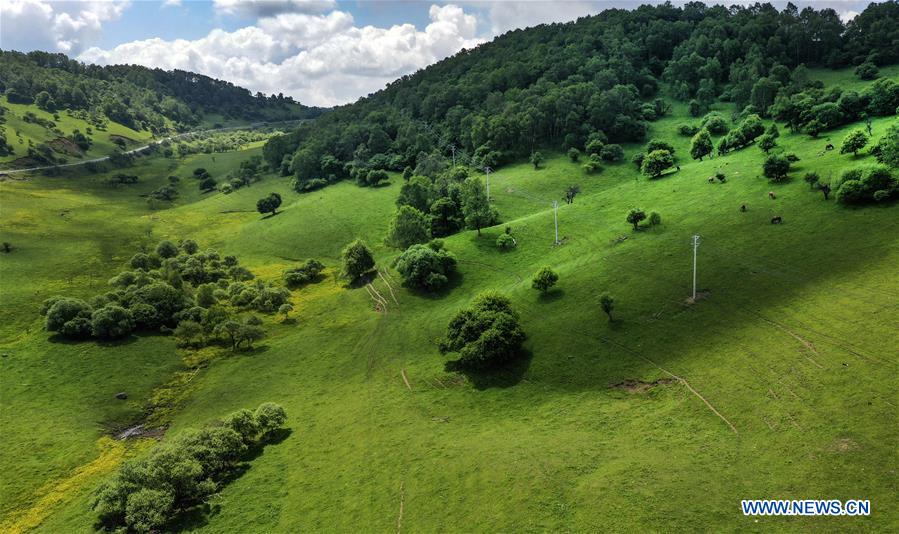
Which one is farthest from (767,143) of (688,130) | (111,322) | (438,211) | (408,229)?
(111,322)

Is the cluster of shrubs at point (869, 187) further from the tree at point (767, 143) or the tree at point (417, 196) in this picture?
the tree at point (417, 196)

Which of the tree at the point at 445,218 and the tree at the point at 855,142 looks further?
the tree at the point at 445,218

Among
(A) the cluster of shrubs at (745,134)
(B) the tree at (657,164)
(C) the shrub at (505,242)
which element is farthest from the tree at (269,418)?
(A) the cluster of shrubs at (745,134)

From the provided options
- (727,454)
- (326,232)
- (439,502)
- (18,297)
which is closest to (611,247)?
(727,454)

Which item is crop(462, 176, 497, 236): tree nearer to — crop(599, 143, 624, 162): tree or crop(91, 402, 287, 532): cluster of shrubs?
crop(599, 143, 624, 162): tree

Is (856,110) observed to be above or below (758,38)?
below

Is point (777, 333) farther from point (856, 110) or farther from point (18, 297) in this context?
point (18, 297)
